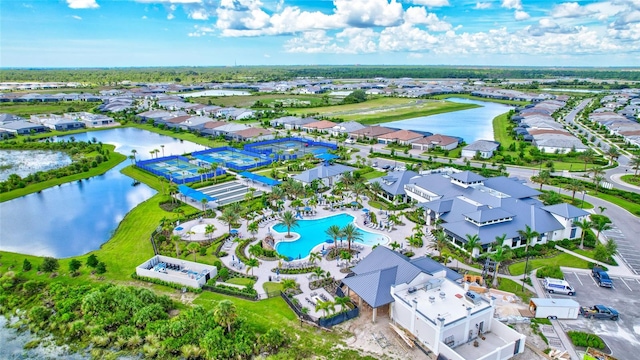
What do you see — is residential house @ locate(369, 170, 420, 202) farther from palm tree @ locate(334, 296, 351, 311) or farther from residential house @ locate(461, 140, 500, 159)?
residential house @ locate(461, 140, 500, 159)

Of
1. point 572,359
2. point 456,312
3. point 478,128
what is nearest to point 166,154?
point 456,312

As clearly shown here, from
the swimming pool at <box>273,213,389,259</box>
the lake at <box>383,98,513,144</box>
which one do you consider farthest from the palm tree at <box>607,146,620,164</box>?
the swimming pool at <box>273,213,389,259</box>

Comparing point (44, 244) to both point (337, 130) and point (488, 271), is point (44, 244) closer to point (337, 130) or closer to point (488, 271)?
point (488, 271)

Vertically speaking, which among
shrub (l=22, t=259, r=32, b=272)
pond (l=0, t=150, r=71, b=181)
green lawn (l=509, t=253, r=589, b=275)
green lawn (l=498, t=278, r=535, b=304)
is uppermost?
pond (l=0, t=150, r=71, b=181)

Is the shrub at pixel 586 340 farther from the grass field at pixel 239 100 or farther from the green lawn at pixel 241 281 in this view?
the grass field at pixel 239 100

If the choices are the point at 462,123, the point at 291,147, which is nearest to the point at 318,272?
the point at 291,147

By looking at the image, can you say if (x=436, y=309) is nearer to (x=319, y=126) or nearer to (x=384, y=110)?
(x=319, y=126)
